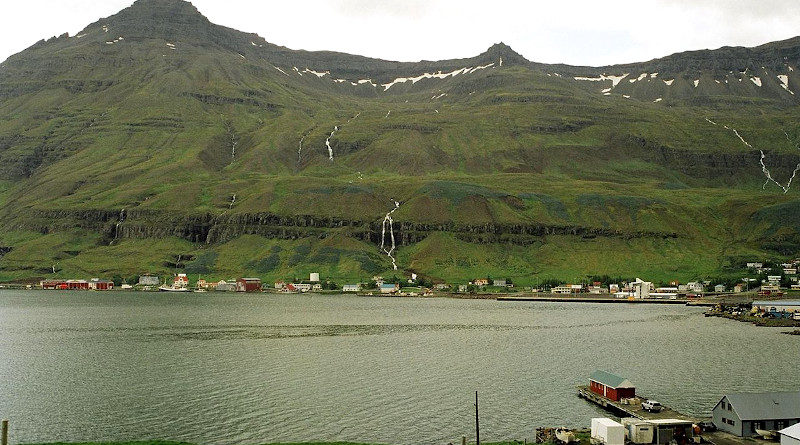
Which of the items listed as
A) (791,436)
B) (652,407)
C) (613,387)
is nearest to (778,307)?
→ (613,387)

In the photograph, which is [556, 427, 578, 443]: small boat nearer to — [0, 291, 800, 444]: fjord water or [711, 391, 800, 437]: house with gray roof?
[0, 291, 800, 444]: fjord water

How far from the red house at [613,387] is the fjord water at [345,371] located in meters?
2.51

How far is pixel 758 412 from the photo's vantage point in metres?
57.5

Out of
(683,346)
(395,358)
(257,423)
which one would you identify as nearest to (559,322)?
(683,346)

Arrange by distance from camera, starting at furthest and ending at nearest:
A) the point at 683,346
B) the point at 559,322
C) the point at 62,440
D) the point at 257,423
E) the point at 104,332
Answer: the point at 559,322 < the point at 104,332 < the point at 683,346 < the point at 257,423 < the point at 62,440

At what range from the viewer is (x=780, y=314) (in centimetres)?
15738

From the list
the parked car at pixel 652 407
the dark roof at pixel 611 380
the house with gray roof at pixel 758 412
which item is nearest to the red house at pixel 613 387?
the dark roof at pixel 611 380

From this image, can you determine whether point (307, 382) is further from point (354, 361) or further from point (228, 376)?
point (354, 361)

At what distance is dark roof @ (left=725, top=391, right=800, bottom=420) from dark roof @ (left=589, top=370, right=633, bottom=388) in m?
11.9

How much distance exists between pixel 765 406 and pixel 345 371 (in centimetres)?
4468

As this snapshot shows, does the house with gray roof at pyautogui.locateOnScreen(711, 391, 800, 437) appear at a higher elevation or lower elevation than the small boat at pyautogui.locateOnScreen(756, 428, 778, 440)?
higher

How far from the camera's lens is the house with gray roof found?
5712 centimetres

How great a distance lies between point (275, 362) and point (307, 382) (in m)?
14.3

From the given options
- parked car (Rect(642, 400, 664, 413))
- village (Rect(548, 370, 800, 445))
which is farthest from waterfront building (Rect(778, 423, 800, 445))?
parked car (Rect(642, 400, 664, 413))
